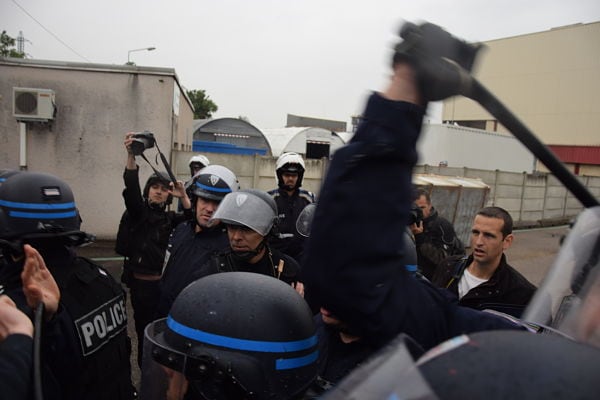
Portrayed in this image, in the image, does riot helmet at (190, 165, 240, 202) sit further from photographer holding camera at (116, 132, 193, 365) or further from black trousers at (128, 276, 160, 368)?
black trousers at (128, 276, 160, 368)

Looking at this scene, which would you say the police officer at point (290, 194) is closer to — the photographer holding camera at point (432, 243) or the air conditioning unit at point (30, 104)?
the photographer holding camera at point (432, 243)

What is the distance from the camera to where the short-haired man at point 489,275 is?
9.39 ft

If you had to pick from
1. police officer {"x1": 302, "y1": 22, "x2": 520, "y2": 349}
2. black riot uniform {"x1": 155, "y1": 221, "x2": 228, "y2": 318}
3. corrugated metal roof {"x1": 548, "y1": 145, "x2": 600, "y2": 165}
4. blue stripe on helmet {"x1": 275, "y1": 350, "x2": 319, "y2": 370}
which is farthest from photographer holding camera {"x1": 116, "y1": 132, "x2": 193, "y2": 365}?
corrugated metal roof {"x1": 548, "y1": 145, "x2": 600, "y2": 165}

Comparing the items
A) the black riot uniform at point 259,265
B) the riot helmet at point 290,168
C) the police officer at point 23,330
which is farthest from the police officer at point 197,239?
the riot helmet at point 290,168

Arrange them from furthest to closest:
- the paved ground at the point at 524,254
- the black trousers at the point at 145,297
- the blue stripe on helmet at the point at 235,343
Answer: the paved ground at the point at 524,254, the black trousers at the point at 145,297, the blue stripe on helmet at the point at 235,343

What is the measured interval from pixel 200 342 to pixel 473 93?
1067 millimetres

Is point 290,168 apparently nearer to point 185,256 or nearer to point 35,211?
point 185,256

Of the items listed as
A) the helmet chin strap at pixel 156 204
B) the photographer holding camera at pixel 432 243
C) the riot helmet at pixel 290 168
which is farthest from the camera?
the riot helmet at pixel 290 168

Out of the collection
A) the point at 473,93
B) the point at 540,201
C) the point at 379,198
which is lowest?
the point at 540,201

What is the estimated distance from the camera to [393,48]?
3.12 feet

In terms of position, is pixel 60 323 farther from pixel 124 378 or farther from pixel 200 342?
pixel 200 342

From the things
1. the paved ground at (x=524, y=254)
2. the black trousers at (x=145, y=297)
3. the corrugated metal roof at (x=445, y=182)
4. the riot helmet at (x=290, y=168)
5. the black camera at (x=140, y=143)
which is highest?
the black camera at (x=140, y=143)

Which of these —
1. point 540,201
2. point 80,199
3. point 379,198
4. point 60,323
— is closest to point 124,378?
point 60,323

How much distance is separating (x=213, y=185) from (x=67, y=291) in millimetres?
1549
